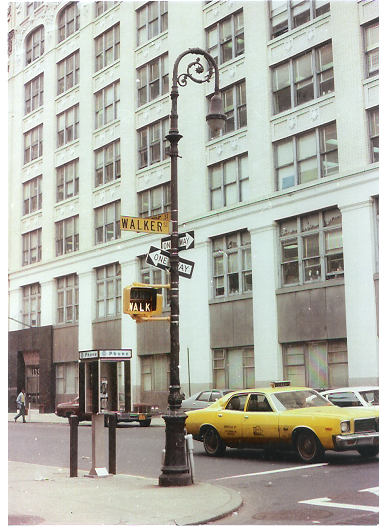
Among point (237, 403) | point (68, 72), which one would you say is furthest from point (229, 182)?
point (237, 403)

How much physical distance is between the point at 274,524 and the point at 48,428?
Answer: 19.9 meters

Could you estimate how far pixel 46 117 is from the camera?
3394cm

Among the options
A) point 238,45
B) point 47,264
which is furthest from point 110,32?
point 47,264

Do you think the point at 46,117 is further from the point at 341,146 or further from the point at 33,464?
the point at 33,464

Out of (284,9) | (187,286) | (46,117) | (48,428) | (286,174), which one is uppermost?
(284,9)

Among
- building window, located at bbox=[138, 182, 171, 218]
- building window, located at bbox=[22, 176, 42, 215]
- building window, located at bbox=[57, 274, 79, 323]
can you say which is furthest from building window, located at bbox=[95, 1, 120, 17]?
building window, located at bbox=[57, 274, 79, 323]

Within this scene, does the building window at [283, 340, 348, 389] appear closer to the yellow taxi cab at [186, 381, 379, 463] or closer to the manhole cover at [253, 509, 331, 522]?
the yellow taxi cab at [186, 381, 379, 463]

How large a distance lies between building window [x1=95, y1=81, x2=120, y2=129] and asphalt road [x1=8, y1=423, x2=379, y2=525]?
2047cm

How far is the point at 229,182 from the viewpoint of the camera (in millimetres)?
30953

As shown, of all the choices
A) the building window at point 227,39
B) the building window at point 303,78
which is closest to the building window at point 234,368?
the building window at point 303,78

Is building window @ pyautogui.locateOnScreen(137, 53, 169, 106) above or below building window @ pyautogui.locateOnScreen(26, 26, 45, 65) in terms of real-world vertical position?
above

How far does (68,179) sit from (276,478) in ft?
92.5

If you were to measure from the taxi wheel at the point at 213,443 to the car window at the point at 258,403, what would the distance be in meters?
1.17

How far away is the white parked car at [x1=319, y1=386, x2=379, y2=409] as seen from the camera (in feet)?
51.8
